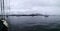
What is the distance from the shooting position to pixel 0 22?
19.6 feet

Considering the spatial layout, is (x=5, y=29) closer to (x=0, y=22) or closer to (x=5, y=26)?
(x=5, y=26)

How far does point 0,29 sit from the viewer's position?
226 inches

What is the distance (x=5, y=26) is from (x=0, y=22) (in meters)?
0.42

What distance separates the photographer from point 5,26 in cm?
582

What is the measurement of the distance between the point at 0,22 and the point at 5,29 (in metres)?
0.57

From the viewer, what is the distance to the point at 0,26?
226 inches

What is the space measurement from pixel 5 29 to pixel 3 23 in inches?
15.1

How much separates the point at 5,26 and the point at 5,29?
183 millimetres

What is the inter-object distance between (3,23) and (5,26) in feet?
0.71

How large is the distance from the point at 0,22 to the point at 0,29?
0.45 m

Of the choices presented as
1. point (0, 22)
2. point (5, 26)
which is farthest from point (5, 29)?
point (0, 22)

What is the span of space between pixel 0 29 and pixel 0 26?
169 mm
